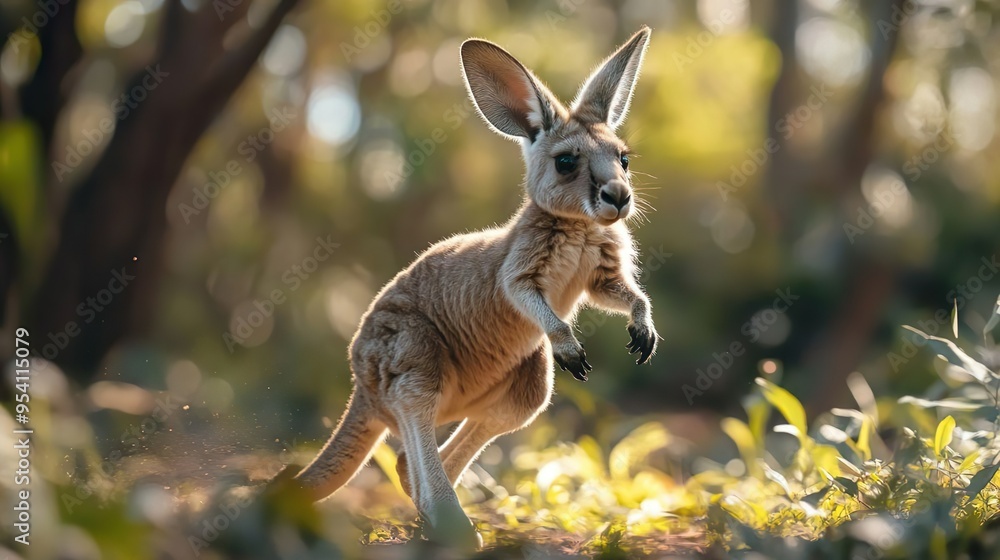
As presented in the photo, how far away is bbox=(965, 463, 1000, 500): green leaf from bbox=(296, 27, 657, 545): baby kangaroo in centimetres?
129

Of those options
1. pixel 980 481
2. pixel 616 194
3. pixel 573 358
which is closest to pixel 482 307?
pixel 573 358

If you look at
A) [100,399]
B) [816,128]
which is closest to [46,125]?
[100,399]

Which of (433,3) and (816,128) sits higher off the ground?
(433,3)

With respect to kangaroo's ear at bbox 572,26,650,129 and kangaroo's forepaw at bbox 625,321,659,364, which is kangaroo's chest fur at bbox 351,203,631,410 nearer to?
kangaroo's forepaw at bbox 625,321,659,364

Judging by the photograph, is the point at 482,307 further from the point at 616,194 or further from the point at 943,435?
the point at 943,435

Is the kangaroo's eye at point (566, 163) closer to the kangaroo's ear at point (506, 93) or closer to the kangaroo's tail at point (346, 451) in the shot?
the kangaroo's ear at point (506, 93)

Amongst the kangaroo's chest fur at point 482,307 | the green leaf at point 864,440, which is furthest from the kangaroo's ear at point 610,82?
the green leaf at point 864,440

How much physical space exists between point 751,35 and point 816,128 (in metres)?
2.04

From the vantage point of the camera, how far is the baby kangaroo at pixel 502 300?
4180 millimetres

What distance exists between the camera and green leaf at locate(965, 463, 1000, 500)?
136 inches

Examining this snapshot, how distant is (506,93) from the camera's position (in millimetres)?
4523

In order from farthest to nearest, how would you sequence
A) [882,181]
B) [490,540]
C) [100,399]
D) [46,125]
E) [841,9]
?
1. [841,9]
2. [882,181]
3. [46,125]
4. [100,399]
5. [490,540]

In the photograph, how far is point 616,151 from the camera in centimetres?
427

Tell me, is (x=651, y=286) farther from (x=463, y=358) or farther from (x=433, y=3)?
(x=463, y=358)
